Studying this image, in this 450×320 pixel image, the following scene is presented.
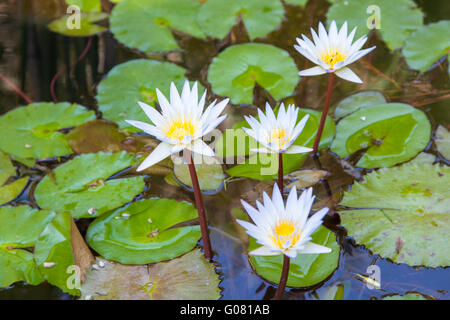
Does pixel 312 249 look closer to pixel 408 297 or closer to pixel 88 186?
pixel 408 297

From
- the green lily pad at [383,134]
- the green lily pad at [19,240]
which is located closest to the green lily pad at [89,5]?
the green lily pad at [19,240]

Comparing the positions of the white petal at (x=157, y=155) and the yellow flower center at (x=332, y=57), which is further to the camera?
the yellow flower center at (x=332, y=57)

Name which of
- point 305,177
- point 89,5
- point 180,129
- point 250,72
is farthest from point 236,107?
point 89,5

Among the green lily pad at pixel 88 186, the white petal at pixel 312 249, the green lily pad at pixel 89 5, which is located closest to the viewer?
the white petal at pixel 312 249

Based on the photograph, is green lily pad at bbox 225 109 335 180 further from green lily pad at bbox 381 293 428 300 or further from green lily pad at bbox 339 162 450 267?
green lily pad at bbox 381 293 428 300

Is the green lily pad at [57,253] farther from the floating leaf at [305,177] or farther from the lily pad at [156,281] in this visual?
the floating leaf at [305,177]

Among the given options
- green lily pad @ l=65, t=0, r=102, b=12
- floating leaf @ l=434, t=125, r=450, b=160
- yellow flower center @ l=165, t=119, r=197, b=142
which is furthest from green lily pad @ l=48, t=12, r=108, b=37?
floating leaf @ l=434, t=125, r=450, b=160
